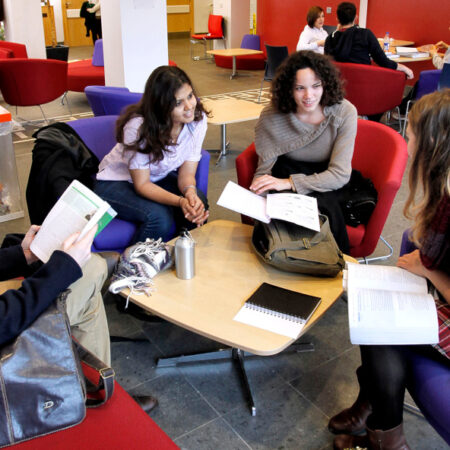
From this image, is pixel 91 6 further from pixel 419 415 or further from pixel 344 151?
pixel 419 415

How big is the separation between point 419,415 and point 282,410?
52 cm

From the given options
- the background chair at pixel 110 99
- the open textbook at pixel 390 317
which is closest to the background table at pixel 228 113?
the background chair at pixel 110 99

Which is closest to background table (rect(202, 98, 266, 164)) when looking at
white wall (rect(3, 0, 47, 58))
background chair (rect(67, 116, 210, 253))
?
background chair (rect(67, 116, 210, 253))

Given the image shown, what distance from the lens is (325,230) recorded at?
2.14 meters

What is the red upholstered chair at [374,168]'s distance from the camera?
8.05ft

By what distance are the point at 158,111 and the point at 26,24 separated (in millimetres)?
6301

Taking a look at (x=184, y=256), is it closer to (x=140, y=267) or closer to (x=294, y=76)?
(x=140, y=267)

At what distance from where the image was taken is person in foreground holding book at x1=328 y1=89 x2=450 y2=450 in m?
1.56

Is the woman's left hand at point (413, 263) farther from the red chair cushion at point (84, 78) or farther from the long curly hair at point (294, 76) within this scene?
the red chair cushion at point (84, 78)

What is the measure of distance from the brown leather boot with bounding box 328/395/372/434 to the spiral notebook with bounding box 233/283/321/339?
14.9 inches

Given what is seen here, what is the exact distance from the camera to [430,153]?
5.19 ft

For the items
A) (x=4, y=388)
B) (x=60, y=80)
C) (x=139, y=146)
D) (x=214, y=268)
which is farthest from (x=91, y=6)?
(x=4, y=388)

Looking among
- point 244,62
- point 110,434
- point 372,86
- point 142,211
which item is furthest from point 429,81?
point 244,62

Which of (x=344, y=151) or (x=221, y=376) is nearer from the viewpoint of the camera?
(x=221, y=376)
